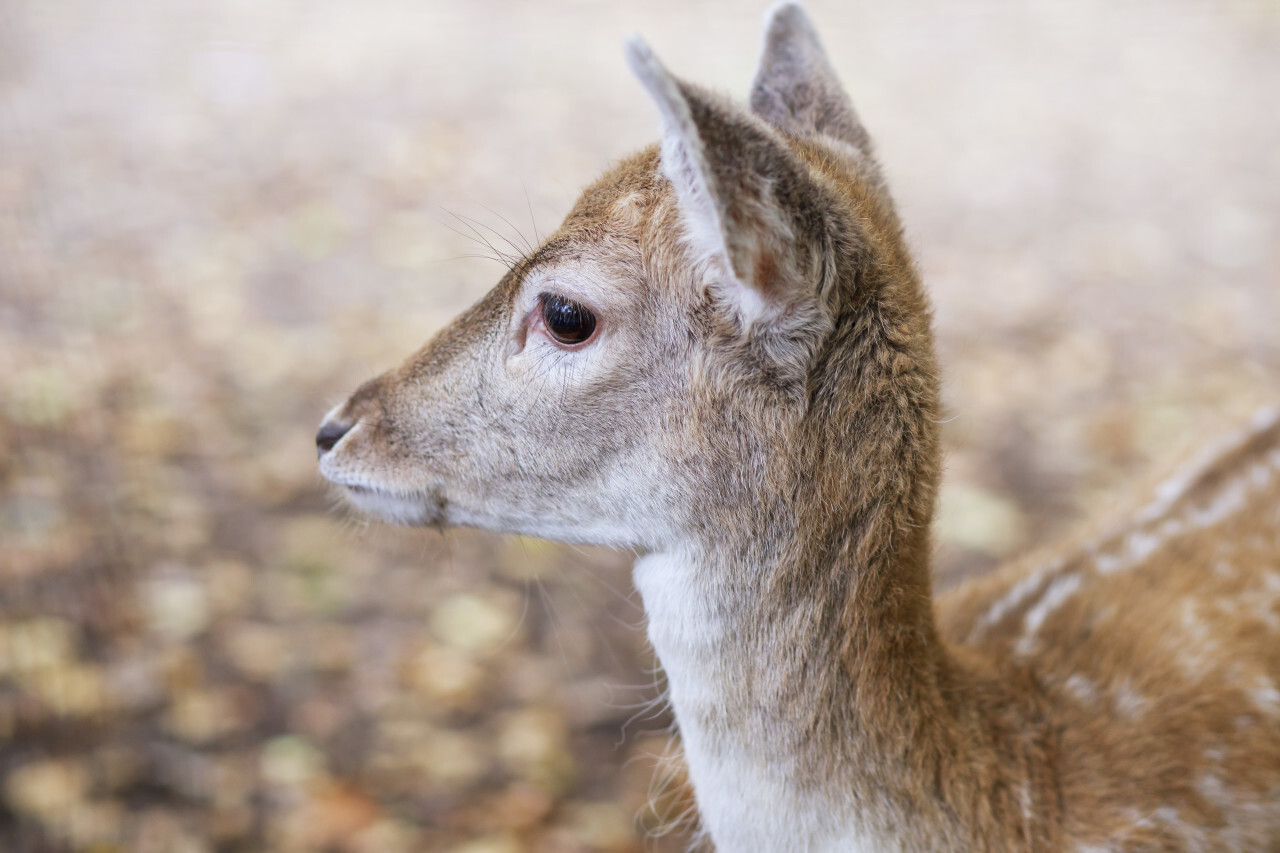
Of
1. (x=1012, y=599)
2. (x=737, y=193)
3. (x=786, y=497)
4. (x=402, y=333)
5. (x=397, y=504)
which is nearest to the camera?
(x=737, y=193)

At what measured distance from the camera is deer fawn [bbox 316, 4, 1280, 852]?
1.81 metres

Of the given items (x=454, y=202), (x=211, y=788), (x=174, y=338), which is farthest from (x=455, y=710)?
(x=454, y=202)

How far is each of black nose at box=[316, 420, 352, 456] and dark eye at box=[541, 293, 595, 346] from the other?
0.48 metres

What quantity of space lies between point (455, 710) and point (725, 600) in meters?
1.96

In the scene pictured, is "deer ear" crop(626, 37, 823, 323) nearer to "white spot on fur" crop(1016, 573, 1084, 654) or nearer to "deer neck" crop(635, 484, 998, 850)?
"deer neck" crop(635, 484, 998, 850)

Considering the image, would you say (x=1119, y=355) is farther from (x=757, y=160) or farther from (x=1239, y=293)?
(x=757, y=160)

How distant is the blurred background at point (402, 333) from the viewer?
11.0 feet

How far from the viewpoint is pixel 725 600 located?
1908 millimetres

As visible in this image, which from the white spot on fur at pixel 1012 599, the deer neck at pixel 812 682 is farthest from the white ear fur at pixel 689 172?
the white spot on fur at pixel 1012 599

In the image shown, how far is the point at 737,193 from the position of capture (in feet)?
5.22

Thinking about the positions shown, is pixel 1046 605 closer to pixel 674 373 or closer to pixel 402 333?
pixel 674 373

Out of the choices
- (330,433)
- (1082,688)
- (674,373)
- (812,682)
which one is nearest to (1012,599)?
(1082,688)

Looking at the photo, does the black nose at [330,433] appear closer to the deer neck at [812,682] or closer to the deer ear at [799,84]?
the deer neck at [812,682]

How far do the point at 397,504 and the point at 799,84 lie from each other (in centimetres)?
118
